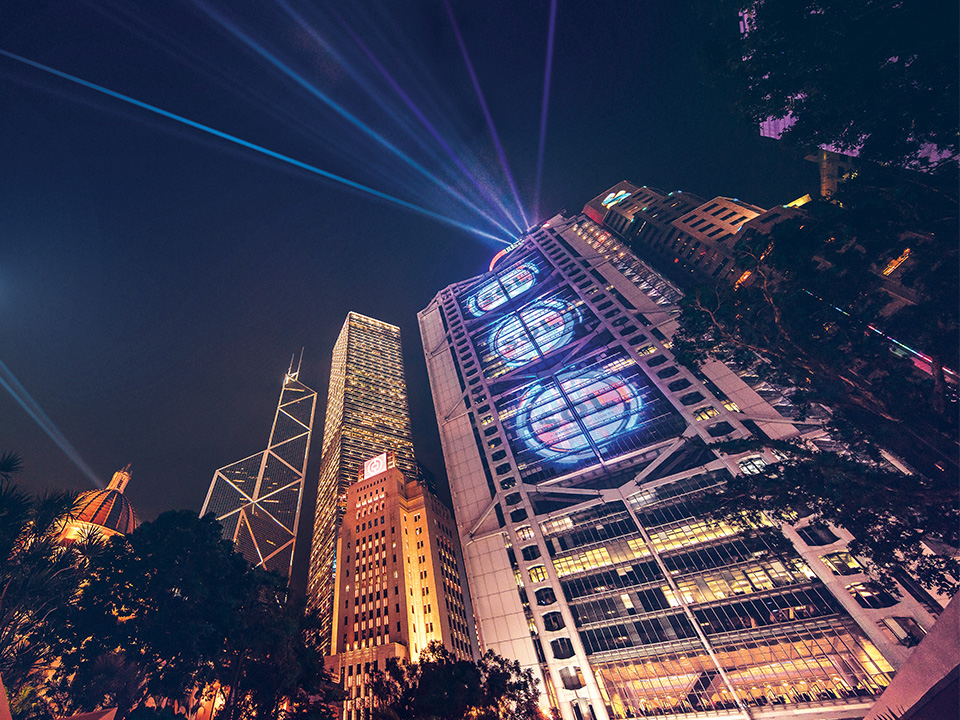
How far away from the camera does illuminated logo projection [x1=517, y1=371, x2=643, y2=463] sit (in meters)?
46.7

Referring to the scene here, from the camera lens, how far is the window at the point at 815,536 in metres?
29.2

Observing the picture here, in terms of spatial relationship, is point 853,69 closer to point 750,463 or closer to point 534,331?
point 750,463

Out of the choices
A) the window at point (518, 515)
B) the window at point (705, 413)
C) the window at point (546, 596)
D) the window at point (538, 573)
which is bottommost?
the window at point (546, 596)

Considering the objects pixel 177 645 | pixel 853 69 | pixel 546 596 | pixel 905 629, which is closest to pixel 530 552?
pixel 546 596

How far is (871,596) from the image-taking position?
85.8ft

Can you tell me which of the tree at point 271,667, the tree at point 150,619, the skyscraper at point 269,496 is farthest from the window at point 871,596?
the skyscraper at point 269,496

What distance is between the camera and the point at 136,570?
20219mm

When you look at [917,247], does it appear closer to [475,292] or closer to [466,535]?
[466,535]

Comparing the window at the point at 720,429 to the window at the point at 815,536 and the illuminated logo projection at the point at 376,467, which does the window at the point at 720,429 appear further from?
the illuminated logo projection at the point at 376,467

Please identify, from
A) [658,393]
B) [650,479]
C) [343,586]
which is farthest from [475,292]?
[343,586]

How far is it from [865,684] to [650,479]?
19.7 m

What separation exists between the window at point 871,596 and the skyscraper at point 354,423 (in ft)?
218

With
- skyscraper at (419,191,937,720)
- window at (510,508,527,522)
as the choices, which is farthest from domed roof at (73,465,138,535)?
window at (510,508,527,522)

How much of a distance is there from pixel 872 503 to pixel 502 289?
6876 cm
